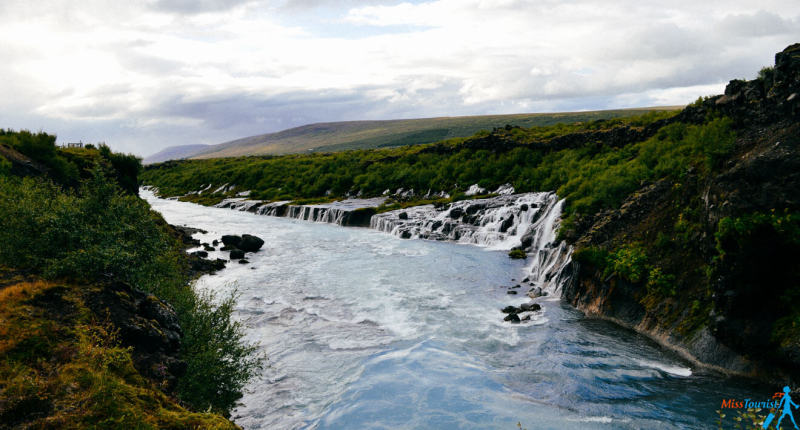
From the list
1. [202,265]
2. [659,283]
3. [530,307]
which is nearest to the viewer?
[659,283]

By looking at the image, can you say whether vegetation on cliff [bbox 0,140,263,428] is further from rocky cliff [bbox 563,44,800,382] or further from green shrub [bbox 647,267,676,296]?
green shrub [bbox 647,267,676,296]

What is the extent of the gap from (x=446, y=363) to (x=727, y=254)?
11.3 meters

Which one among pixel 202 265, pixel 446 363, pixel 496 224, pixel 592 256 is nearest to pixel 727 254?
pixel 592 256

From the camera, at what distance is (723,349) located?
15539 mm

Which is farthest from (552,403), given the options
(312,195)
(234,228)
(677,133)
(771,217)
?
(312,195)

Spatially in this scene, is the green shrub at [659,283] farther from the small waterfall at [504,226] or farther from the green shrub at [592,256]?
the small waterfall at [504,226]

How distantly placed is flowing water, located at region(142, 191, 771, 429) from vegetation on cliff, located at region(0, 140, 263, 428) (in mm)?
2867

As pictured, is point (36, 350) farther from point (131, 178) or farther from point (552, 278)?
point (131, 178)

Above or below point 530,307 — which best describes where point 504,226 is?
above

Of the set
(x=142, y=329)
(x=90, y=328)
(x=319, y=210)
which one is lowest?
(x=319, y=210)

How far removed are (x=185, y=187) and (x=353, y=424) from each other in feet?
401

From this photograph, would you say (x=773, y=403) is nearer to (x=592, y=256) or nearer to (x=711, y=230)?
(x=711, y=230)

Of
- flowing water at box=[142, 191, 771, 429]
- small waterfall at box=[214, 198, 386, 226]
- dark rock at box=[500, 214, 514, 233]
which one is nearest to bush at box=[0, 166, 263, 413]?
flowing water at box=[142, 191, 771, 429]

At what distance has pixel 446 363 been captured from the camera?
59.7 feet
